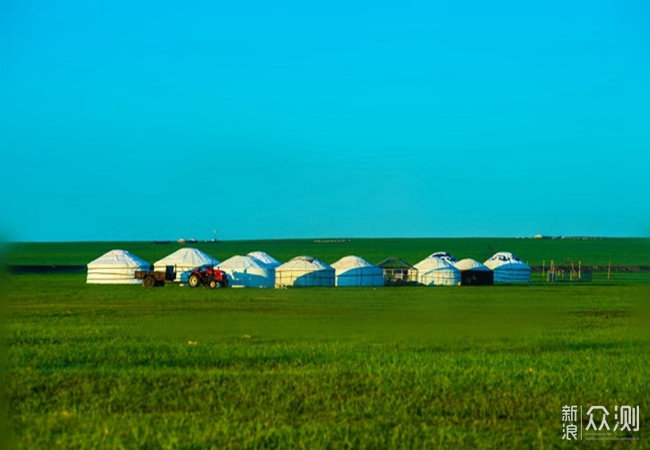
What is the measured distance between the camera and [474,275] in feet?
180

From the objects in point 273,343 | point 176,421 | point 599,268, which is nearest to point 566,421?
point 176,421

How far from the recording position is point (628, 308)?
3284 cm

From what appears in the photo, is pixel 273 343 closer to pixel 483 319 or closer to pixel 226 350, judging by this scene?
pixel 226 350

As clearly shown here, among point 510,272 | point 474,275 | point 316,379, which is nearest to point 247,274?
point 474,275

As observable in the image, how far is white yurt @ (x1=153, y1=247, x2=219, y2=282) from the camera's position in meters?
54.0

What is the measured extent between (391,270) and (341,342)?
3779 centimetres

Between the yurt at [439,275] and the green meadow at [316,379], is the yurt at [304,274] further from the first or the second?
the green meadow at [316,379]

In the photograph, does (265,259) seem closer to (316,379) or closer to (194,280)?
(194,280)

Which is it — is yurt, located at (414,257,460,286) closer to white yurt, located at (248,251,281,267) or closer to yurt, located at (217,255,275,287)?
white yurt, located at (248,251,281,267)

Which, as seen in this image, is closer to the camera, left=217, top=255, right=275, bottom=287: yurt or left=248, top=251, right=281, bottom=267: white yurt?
left=217, top=255, right=275, bottom=287: yurt

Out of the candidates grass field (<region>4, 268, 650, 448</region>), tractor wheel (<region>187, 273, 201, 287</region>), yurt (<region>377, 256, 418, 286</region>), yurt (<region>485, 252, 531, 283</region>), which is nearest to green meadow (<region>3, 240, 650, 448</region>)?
grass field (<region>4, 268, 650, 448</region>)

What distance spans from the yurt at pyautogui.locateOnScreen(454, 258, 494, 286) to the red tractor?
13.8 meters

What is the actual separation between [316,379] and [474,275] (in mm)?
42377

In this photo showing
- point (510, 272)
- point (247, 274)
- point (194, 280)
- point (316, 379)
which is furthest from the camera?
point (510, 272)
